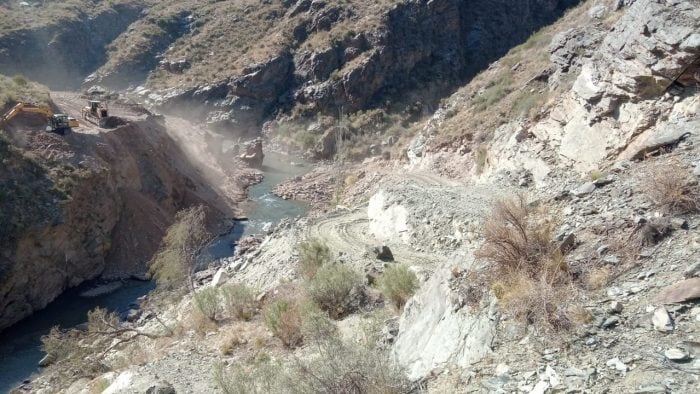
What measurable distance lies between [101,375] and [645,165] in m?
13.1

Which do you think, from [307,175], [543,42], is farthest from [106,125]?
[543,42]

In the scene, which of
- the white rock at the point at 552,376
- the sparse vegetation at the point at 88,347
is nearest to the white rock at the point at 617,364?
the white rock at the point at 552,376

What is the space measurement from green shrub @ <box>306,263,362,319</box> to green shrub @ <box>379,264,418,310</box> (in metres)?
0.94

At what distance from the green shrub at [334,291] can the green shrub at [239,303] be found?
95.1 inches

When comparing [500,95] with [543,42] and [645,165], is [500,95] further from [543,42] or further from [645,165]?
[645,165]

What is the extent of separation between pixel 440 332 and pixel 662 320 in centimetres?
263

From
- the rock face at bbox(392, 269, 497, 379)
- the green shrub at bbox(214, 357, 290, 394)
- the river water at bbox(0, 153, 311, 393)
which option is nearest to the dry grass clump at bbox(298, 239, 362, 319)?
the green shrub at bbox(214, 357, 290, 394)

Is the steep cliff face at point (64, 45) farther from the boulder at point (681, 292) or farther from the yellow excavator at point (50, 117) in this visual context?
the boulder at point (681, 292)

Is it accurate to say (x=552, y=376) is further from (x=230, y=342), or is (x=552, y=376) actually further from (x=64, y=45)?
(x=64, y=45)

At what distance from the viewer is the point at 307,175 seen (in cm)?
4234

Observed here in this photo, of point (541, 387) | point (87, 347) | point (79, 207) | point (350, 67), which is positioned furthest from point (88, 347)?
point (350, 67)

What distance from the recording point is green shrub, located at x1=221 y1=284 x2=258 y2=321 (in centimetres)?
1377

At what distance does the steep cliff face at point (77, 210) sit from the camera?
2261 centimetres

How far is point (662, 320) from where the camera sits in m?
5.28
